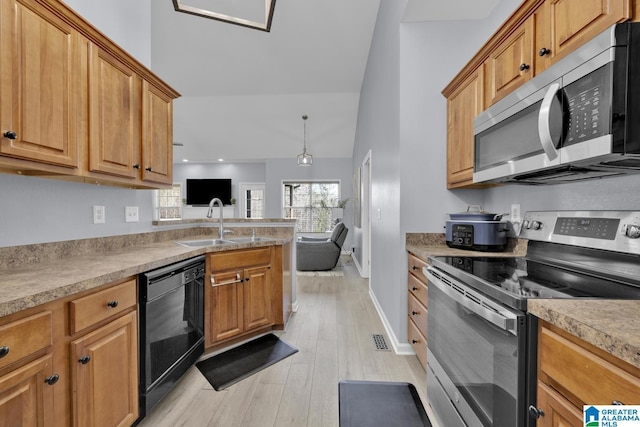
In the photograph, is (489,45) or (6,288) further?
(489,45)

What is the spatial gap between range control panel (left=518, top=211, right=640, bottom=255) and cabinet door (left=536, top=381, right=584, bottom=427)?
692 millimetres

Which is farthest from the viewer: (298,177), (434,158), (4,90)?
(298,177)

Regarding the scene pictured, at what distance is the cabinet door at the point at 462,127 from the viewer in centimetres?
188

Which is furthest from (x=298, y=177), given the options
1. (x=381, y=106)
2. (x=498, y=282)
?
(x=498, y=282)

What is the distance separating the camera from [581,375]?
70 centimetres

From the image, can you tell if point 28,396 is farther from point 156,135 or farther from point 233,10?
point 233,10

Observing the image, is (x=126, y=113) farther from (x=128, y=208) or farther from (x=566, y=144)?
(x=566, y=144)

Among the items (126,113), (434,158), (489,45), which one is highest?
(489,45)

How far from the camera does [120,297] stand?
1338 mm

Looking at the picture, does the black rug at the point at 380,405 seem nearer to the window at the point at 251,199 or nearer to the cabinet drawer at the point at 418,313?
the cabinet drawer at the point at 418,313

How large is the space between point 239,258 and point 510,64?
2276 mm

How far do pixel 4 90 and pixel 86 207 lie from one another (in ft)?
2.90

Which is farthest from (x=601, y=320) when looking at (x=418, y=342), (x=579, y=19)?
(x=418, y=342)

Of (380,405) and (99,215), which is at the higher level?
(99,215)
